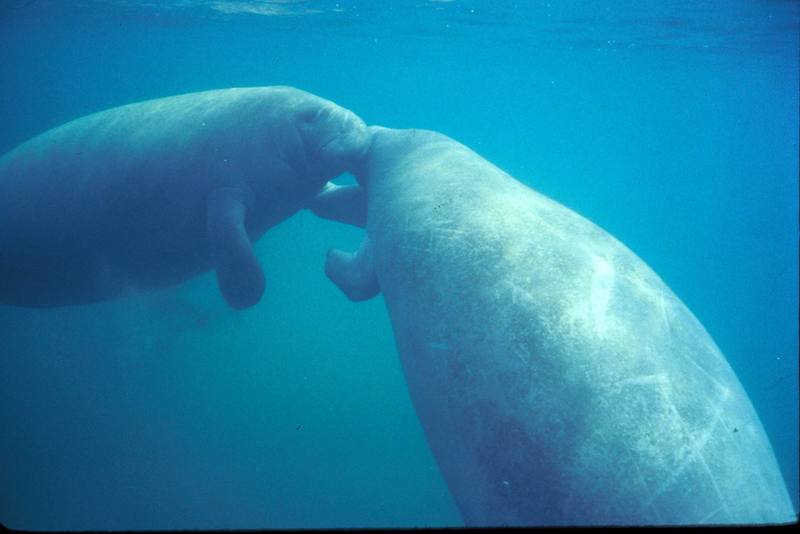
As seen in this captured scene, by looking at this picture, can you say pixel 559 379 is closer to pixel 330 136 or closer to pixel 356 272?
pixel 356 272

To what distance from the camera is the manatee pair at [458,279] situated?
129 inches

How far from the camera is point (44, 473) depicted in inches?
376

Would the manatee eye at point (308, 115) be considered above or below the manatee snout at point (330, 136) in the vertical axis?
above

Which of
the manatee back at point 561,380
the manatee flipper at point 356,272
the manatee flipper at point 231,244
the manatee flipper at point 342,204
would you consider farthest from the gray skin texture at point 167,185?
the manatee back at point 561,380

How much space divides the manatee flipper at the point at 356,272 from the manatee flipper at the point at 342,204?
60 cm

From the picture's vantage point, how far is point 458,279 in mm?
4285

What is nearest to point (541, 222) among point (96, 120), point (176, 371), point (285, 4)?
point (96, 120)

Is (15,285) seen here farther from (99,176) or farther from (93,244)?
(99,176)

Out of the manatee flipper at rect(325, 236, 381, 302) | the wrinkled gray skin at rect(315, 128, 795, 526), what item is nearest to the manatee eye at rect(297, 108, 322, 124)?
the manatee flipper at rect(325, 236, 381, 302)

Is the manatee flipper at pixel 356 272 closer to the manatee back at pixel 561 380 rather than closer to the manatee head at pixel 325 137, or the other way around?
the manatee head at pixel 325 137

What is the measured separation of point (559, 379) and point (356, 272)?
3593 millimetres

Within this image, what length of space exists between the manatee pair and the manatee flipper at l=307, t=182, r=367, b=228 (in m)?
0.04

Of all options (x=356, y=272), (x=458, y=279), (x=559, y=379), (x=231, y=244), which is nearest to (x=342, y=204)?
(x=356, y=272)

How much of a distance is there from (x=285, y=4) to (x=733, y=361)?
85.4ft
